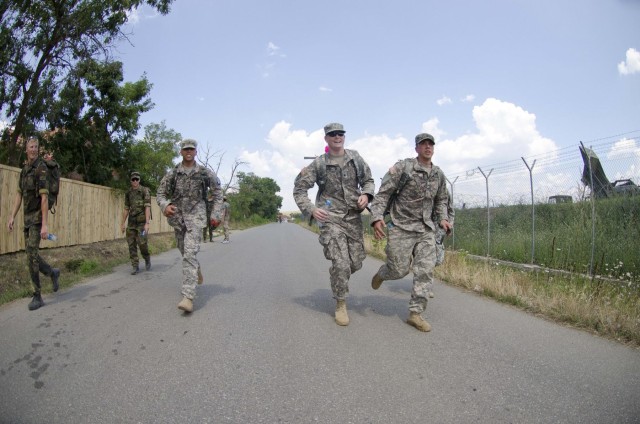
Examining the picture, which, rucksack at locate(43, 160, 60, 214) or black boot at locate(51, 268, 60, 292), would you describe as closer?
rucksack at locate(43, 160, 60, 214)

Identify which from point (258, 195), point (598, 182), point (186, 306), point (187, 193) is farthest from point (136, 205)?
point (258, 195)

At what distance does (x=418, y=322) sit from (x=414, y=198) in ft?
4.60

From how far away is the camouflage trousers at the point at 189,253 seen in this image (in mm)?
4891

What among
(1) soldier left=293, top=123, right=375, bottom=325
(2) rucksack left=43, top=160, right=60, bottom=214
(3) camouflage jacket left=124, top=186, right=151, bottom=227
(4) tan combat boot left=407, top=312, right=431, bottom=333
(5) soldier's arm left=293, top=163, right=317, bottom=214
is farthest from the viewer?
(3) camouflage jacket left=124, top=186, right=151, bottom=227

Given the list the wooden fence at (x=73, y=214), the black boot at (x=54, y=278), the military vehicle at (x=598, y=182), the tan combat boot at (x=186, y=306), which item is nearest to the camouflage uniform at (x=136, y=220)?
the black boot at (x=54, y=278)

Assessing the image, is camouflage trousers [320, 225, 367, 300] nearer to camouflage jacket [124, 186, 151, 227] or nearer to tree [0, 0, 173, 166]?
camouflage jacket [124, 186, 151, 227]

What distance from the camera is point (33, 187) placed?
17.0 ft

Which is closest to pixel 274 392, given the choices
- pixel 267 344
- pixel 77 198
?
Result: pixel 267 344

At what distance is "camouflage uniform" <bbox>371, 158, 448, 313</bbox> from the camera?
4.65 metres

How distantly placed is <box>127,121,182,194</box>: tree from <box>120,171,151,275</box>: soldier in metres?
10.2

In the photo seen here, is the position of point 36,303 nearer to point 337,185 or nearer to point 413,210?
point 337,185

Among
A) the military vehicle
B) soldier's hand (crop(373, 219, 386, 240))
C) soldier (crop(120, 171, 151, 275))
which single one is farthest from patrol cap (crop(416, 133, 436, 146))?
soldier (crop(120, 171, 151, 275))

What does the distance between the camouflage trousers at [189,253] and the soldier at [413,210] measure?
7.43 feet

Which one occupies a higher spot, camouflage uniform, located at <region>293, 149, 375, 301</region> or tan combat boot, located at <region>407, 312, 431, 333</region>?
camouflage uniform, located at <region>293, 149, 375, 301</region>
